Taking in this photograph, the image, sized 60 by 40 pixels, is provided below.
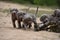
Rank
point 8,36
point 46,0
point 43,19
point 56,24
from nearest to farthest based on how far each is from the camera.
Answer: point 8,36 < point 56,24 < point 43,19 < point 46,0

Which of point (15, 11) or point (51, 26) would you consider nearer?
point (51, 26)

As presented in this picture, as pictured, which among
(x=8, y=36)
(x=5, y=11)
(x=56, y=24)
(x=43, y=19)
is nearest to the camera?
(x=8, y=36)

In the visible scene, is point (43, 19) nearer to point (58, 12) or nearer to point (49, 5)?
point (58, 12)

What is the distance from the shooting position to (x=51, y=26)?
35.7ft

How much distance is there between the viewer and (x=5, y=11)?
21.0 m

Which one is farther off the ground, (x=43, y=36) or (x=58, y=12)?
(x=58, y=12)

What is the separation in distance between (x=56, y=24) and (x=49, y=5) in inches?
608

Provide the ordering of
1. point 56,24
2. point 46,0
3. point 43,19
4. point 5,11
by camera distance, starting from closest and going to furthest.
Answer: point 56,24 < point 43,19 < point 5,11 < point 46,0

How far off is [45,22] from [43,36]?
1.92 m

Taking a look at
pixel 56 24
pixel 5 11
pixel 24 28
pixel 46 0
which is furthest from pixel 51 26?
pixel 46 0

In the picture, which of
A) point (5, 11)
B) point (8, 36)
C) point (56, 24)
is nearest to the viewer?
point (8, 36)

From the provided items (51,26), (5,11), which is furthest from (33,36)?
(5,11)

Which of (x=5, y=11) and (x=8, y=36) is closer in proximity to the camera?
(x=8, y=36)

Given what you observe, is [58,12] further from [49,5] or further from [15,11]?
[49,5]
